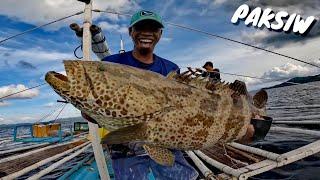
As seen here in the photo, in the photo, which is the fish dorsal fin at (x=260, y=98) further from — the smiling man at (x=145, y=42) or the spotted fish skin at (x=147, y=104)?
the smiling man at (x=145, y=42)

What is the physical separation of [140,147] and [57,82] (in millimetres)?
1754

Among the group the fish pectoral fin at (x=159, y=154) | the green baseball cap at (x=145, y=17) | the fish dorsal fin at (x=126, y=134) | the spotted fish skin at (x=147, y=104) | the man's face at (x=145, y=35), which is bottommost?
the fish pectoral fin at (x=159, y=154)

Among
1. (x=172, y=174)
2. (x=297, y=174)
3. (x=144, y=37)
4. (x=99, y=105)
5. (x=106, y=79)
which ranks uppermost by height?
(x=144, y=37)

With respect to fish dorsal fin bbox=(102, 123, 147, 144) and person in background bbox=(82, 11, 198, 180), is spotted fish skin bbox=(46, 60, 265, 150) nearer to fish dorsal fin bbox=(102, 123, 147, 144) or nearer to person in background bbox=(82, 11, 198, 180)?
fish dorsal fin bbox=(102, 123, 147, 144)

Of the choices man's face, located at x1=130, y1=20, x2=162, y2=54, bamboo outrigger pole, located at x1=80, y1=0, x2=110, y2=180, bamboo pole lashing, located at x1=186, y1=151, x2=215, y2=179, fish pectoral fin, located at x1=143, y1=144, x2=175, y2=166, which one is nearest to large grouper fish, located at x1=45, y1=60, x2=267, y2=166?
fish pectoral fin, located at x1=143, y1=144, x2=175, y2=166

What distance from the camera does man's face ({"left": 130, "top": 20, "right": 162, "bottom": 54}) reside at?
4.89 m

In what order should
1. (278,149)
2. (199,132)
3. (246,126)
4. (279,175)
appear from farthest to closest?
1. (278,149)
2. (279,175)
3. (246,126)
4. (199,132)

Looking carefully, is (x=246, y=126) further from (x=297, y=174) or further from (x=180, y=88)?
(x=297, y=174)

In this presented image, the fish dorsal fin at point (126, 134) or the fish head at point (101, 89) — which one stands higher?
the fish head at point (101, 89)

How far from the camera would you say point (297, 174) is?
11461mm

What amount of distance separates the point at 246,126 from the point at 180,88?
49.2 inches

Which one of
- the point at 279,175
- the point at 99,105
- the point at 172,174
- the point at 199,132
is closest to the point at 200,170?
the point at 279,175

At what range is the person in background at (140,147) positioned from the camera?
4891 mm

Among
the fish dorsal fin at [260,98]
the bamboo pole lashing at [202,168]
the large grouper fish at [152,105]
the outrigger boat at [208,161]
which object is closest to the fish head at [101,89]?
the large grouper fish at [152,105]
